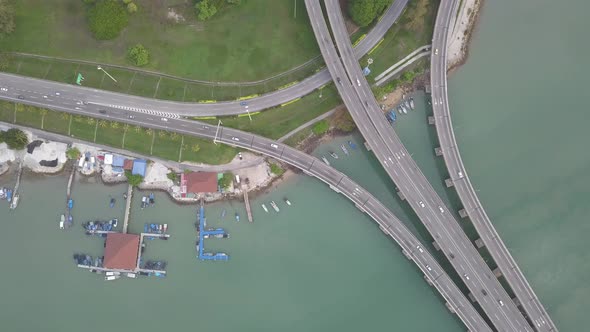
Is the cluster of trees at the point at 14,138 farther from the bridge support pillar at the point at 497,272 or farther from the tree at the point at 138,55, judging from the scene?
the bridge support pillar at the point at 497,272

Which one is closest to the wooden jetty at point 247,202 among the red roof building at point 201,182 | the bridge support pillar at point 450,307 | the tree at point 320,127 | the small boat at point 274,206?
the small boat at point 274,206

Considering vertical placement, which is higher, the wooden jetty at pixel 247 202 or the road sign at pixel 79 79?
the road sign at pixel 79 79

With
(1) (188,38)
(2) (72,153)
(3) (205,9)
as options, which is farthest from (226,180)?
(3) (205,9)

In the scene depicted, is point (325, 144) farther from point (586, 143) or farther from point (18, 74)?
Answer: point (18, 74)

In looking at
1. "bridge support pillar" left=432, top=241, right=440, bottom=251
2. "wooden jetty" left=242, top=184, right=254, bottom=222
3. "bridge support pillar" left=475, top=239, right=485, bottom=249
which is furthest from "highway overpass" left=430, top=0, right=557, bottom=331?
"wooden jetty" left=242, top=184, right=254, bottom=222

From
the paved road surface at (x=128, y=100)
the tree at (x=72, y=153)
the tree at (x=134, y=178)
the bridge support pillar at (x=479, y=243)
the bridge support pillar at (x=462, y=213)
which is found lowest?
the bridge support pillar at (x=479, y=243)

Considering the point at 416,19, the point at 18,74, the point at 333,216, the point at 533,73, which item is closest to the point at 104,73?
the point at 18,74

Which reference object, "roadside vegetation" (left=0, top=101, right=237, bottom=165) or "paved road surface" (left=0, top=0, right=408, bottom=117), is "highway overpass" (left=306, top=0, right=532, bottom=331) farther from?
"roadside vegetation" (left=0, top=101, right=237, bottom=165)
